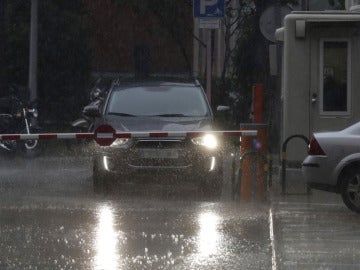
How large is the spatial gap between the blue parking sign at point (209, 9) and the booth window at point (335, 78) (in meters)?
4.28

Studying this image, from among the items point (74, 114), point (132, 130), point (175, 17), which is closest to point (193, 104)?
point (132, 130)

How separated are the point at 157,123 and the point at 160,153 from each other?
773 millimetres

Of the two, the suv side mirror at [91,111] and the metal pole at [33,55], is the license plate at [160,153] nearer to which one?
the suv side mirror at [91,111]

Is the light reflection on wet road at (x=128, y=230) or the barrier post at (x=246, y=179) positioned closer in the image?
the light reflection on wet road at (x=128, y=230)

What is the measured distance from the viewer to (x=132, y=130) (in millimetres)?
17734

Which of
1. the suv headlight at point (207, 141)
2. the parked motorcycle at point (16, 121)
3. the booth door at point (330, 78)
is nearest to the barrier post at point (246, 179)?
the suv headlight at point (207, 141)

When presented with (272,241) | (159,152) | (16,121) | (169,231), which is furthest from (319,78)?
(16,121)

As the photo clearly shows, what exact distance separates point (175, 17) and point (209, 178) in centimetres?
1365

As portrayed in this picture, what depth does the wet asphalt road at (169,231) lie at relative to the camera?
11.0 metres

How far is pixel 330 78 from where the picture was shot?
19.3m

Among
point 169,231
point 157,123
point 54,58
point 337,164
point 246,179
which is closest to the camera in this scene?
point 169,231

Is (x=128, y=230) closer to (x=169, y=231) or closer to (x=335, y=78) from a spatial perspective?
(x=169, y=231)

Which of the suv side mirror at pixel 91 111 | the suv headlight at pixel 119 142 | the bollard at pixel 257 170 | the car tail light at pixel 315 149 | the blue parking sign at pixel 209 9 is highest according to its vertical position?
the blue parking sign at pixel 209 9

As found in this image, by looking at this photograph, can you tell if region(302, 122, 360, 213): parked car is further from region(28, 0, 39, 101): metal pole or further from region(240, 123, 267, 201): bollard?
region(28, 0, 39, 101): metal pole
